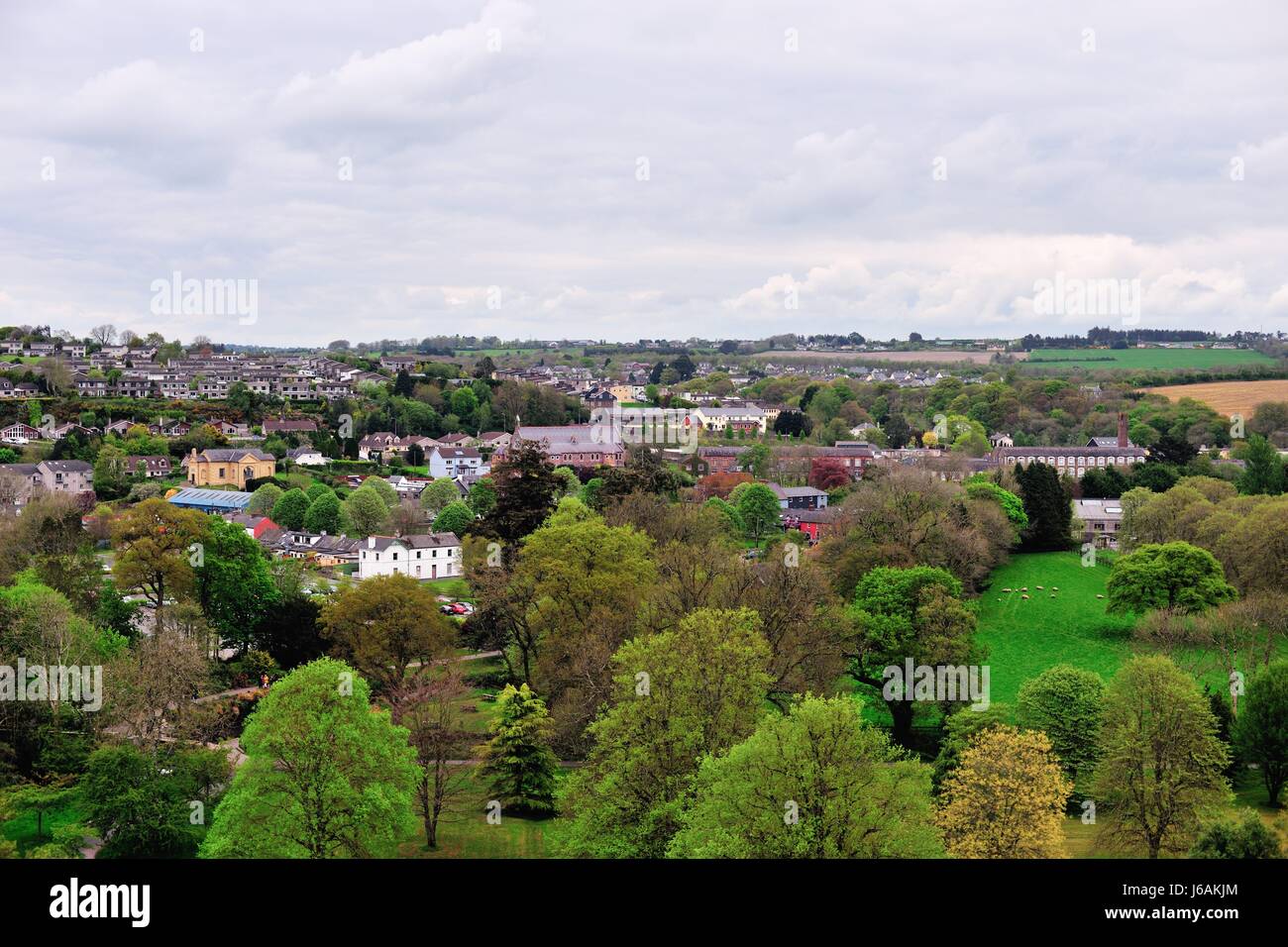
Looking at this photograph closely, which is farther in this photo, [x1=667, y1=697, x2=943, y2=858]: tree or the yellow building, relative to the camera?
the yellow building

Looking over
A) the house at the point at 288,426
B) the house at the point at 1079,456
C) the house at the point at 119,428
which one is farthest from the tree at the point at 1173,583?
the house at the point at 119,428

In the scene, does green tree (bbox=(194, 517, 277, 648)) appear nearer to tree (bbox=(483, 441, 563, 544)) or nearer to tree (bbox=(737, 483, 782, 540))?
tree (bbox=(483, 441, 563, 544))

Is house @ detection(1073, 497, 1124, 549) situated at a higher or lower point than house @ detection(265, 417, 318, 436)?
lower

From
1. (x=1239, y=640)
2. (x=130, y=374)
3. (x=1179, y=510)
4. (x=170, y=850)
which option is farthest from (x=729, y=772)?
(x=130, y=374)

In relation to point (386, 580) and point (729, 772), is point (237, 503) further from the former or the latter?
point (729, 772)

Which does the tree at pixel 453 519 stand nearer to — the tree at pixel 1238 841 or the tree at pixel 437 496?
the tree at pixel 437 496

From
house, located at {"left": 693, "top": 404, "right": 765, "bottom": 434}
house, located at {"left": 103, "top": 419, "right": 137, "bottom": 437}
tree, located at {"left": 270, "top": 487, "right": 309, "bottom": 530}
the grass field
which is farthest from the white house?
the grass field
